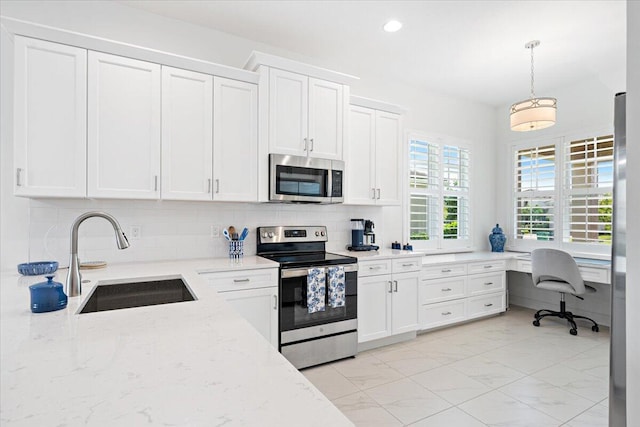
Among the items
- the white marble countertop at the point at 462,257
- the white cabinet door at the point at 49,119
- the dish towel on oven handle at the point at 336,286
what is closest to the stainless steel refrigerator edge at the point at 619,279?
the dish towel on oven handle at the point at 336,286

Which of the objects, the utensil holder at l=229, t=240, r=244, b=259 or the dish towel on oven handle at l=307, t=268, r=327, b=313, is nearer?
the dish towel on oven handle at l=307, t=268, r=327, b=313

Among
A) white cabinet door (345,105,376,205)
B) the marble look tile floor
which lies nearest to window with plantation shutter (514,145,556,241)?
the marble look tile floor

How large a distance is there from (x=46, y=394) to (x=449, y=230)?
4.65m

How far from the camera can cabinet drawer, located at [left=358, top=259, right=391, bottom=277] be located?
10.3ft

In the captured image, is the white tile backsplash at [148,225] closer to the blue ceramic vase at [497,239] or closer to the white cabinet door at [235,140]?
the white cabinet door at [235,140]

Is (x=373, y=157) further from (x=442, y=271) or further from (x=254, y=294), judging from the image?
(x=254, y=294)

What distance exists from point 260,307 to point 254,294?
116 millimetres

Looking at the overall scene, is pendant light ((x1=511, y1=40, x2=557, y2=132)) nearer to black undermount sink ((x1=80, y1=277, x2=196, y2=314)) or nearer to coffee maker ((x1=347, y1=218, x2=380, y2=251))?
coffee maker ((x1=347, y1=218, x2=380, y2=251))

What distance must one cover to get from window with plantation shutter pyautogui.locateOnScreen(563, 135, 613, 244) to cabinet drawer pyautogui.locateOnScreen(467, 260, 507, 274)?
0.87 metres

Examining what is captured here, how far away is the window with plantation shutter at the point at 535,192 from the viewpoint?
457cm

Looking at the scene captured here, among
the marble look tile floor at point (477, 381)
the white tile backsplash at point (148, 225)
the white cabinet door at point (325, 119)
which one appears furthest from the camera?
the white cabinet door at point (325, 119)

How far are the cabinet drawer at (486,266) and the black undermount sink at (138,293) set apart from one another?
3295 millimetres

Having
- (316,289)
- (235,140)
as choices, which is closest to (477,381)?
(316,289)

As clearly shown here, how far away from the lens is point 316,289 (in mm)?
2793
